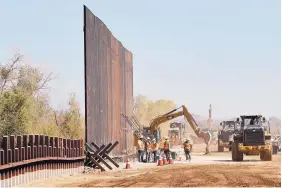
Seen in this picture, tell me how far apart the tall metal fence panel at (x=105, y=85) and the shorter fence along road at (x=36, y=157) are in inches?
128

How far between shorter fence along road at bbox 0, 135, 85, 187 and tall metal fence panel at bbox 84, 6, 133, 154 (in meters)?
3.26

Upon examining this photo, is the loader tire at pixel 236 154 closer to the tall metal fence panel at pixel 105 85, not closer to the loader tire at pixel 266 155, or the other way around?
the loader tire at pixel 266 155

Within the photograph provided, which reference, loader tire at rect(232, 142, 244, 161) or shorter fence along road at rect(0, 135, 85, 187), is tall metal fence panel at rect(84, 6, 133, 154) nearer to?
shorter fence along road at rect(0, 135, 85, 187)

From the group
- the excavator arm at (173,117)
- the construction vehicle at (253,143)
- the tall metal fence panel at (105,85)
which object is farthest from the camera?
the excavator arm at (173,117)


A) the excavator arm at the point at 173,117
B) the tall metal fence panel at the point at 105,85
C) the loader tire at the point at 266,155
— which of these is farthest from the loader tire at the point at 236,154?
the excavator arm at the point at 173,117

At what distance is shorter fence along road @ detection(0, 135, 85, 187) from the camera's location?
2042cm

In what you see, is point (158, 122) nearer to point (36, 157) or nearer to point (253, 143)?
point (253, 143)

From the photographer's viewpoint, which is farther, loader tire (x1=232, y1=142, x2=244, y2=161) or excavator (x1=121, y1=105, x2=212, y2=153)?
excavator (x1=121, y1=105, x2=212, y2=153)

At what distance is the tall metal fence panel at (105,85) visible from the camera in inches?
1299

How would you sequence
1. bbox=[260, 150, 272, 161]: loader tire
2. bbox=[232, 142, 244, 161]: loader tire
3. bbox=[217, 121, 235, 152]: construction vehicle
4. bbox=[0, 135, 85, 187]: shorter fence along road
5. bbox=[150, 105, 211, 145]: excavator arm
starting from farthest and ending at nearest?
1. bbox=[217, 121, 235, 152]: construction vehicle
2. bbox=[150, 105, 211, 145]: excavator arm
3. bbox=[232, 142, 244, 161]: loader tire
4. bbox=[260, 150, 272, 161]: loader tire
5. bbox=[0, 135, 85, 187]: shorter fence along road

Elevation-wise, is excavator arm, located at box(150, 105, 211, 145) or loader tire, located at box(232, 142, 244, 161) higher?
excavator arm, located at box(150, 105, 211, 145)

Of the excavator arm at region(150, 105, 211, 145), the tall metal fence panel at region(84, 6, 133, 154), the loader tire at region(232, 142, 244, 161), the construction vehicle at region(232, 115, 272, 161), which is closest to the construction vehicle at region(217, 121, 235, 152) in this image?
the excavator arm at region(150, 105, 211, 145)

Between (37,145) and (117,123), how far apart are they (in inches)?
710

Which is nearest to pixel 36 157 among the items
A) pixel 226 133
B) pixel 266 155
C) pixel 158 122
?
pixel 266 155
